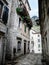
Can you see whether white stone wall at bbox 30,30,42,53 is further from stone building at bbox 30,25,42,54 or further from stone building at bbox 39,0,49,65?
stone building at bbox 39,0,49,65

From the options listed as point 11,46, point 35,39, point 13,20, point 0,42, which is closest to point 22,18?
point 13,20

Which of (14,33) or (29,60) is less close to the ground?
(14,33)

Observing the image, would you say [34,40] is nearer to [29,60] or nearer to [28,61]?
[29,60]

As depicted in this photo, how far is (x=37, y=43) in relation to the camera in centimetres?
3906

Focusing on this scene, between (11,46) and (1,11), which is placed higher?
(1,11)

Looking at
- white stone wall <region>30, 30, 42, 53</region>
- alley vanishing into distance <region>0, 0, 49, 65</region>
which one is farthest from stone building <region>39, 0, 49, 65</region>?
white stone wall <region>30, 30, 42, 53</region>

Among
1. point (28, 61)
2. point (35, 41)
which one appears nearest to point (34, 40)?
point (35, 41)

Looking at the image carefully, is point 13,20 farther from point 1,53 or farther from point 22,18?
point 1,53

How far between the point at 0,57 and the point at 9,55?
279cm

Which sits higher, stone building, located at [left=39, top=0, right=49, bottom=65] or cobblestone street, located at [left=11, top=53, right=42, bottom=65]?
stone building, located at [left=39, top=0, right=49, bottom=65]

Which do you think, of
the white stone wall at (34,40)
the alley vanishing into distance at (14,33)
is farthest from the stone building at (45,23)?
the white stone wall at (34,40)

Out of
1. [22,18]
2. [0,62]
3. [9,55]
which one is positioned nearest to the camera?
[0,62]

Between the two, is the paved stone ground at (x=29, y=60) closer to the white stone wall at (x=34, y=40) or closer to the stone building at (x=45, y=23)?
the stone building at (x=45, y=23)

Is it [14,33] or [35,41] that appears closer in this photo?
[14,33]
